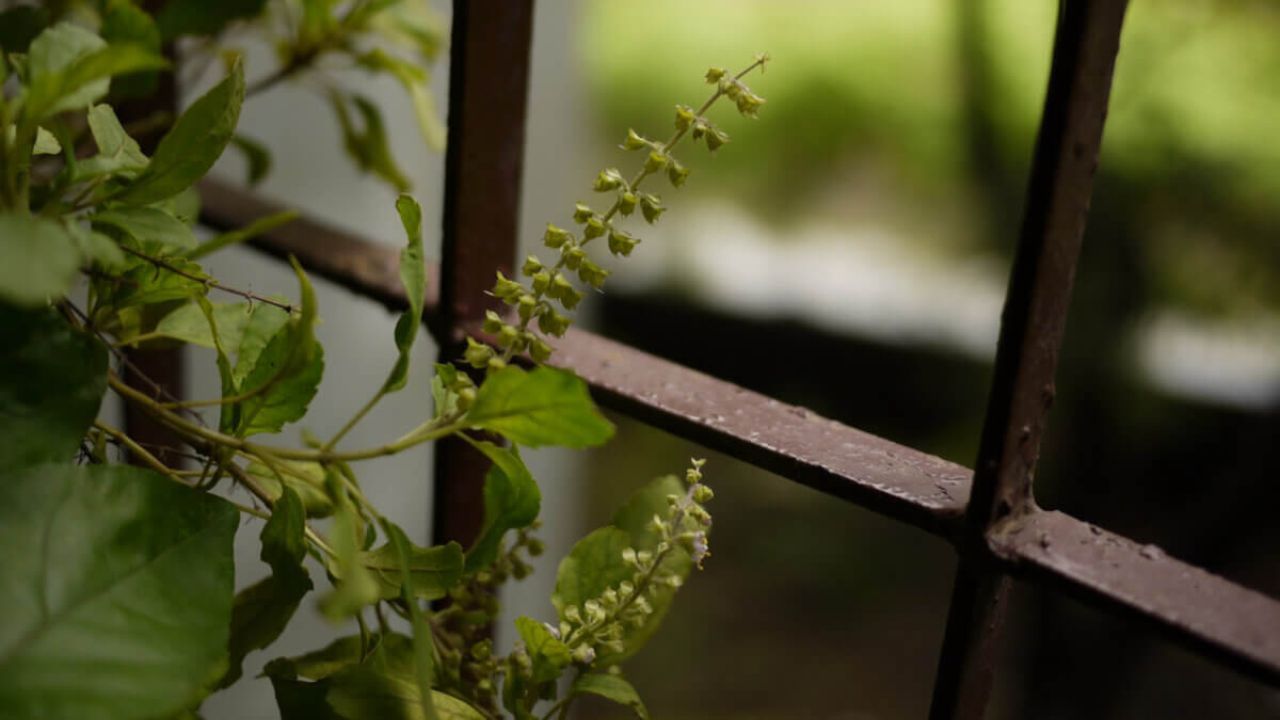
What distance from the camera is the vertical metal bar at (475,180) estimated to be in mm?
491

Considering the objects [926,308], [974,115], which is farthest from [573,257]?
[926,308]

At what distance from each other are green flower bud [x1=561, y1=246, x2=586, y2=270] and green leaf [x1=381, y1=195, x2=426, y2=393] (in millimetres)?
52

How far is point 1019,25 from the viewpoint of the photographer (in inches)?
75.0

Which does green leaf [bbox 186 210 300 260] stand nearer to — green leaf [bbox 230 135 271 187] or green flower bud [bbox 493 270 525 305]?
green flower bud [bbox 493 270 525 305]

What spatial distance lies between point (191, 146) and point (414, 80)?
0.30 metres

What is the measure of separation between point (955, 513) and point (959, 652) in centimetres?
5

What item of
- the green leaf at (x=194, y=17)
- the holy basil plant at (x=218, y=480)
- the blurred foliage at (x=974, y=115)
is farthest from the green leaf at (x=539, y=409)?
the blurred foliage at (x=974, y=115)

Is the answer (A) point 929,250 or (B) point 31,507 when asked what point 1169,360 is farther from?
(B) point 31,507

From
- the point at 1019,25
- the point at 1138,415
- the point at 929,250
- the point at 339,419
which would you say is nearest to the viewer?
the point at 339,419

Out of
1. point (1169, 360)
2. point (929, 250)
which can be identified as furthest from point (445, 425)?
point (929, 250)

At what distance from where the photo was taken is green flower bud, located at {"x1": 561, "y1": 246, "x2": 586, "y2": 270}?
0.38 meters

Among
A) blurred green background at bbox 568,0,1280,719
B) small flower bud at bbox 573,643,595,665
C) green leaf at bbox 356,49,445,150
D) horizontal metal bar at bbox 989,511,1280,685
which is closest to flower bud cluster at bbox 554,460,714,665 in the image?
small flower bud at bbox 573,643,595,665

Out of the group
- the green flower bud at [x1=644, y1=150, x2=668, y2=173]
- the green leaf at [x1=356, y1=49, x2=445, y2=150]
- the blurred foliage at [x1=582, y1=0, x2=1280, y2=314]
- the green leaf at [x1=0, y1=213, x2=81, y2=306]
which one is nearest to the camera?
the green leaf at [x1=0, y1=213, x2=81, y2=306]

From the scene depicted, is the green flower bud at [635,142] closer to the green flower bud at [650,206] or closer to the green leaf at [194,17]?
the green flower bud at [650,206]
